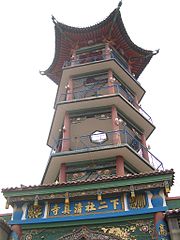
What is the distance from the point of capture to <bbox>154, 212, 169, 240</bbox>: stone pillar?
10.1 metres

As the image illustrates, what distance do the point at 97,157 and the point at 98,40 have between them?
29.7 feet

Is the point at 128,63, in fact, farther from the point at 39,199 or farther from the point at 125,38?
the point at 39,199

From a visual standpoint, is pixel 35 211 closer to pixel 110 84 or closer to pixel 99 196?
pixel 99 196

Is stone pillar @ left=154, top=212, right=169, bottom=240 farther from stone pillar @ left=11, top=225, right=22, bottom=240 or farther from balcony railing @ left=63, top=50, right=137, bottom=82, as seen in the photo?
balcony railing @ left=63, top=50, right=137, bottom=82

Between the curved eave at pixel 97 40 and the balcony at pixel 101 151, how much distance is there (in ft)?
21.3

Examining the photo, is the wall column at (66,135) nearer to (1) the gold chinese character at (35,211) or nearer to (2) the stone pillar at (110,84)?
(2) the stone pillar at (110,84)

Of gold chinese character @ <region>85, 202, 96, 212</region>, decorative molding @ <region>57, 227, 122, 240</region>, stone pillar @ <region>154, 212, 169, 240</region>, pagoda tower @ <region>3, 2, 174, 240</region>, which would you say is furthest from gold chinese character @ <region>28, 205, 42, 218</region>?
stone pillar @ <region>154, 212, 169, 240</region>

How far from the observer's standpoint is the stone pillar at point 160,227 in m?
10.1

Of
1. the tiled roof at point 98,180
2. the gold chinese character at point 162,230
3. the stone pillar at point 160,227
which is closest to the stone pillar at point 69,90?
the tiled roof at point 98,180

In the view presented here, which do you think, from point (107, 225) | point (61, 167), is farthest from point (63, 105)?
point (107, 225)

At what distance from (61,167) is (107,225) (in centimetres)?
496

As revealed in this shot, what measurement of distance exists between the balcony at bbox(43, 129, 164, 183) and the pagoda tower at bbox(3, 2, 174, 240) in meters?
0.04

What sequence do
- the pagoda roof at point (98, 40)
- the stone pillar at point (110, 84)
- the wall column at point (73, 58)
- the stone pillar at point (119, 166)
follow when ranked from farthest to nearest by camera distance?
1. the pagoda roof at point (98, 40)
2. the wall column at point (73, 58)
3. the stone pillar at point (110, 84)
4. the stone pillar at point (119, 166)

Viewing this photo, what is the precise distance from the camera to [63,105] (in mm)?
17500
